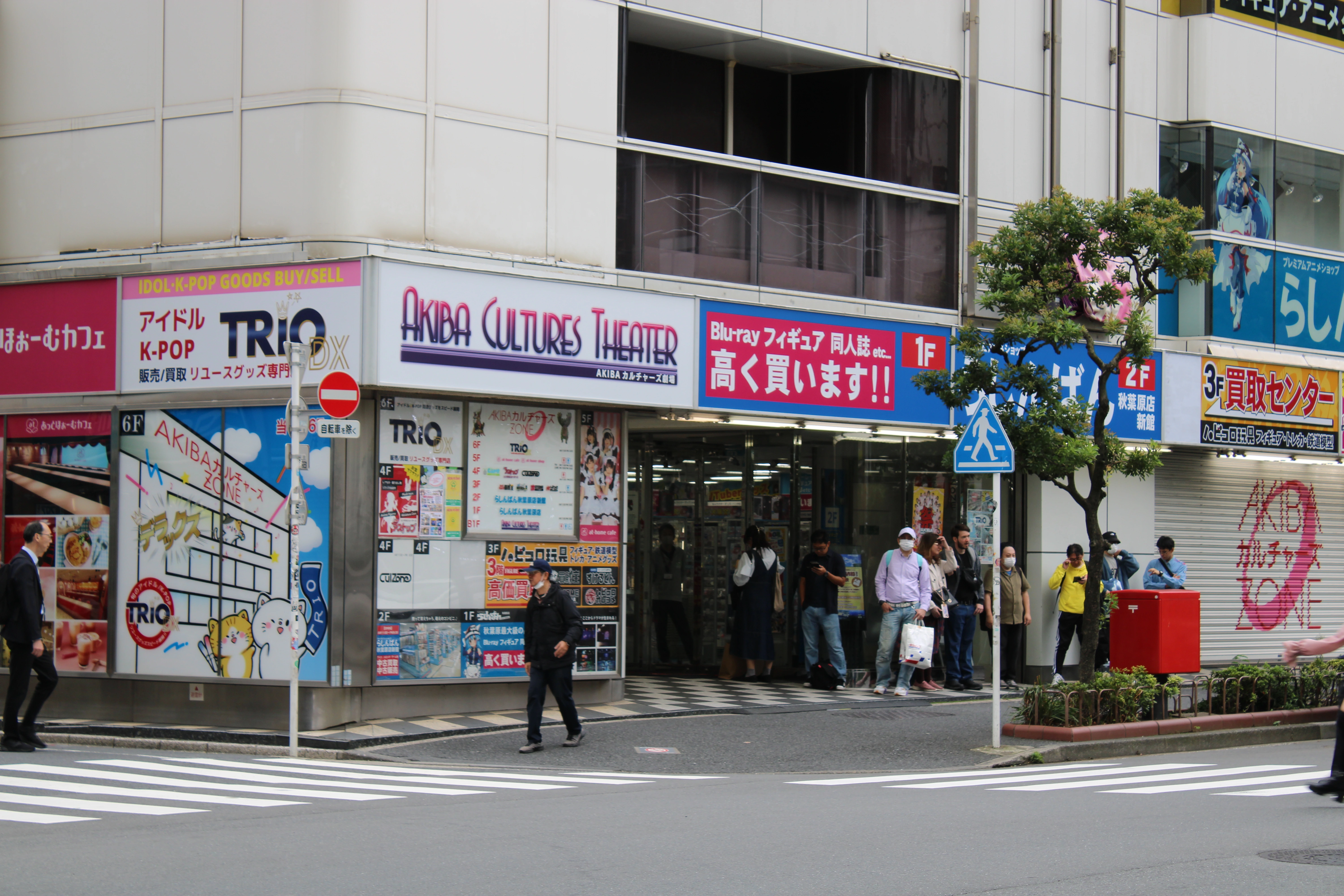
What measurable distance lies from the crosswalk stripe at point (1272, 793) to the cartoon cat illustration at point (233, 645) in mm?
9252

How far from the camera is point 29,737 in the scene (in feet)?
46.1

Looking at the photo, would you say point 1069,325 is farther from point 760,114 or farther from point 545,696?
point 760,114

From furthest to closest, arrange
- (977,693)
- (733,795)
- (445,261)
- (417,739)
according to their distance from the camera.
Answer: (977,693) → (445,261) → (417,739) → (733,795)

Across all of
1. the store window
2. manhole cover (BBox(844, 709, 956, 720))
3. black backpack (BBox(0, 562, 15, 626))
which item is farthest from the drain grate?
black backpack (BBox(0, 562, 15, 626))

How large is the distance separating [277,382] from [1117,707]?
894cm

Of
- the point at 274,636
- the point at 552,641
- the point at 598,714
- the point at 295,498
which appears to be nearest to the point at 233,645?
the point at 274,636

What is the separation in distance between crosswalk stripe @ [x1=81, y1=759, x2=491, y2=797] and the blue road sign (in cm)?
552

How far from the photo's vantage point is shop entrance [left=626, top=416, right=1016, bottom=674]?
2047 centimetres

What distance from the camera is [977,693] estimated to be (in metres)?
19.3

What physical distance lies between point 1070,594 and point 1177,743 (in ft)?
17.3

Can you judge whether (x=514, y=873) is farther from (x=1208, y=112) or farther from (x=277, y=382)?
(x=1208, y=112)

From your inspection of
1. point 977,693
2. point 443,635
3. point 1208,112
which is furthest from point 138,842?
point 1208,112

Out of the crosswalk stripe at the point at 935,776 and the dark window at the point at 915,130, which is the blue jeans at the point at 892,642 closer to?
the crosswalk stripe at the point at 935,776

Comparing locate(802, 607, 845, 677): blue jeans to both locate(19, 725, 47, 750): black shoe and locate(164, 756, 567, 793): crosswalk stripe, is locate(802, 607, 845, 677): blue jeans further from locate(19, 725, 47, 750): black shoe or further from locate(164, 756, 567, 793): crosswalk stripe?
locate(19, 725, 47, 750): black shoe
